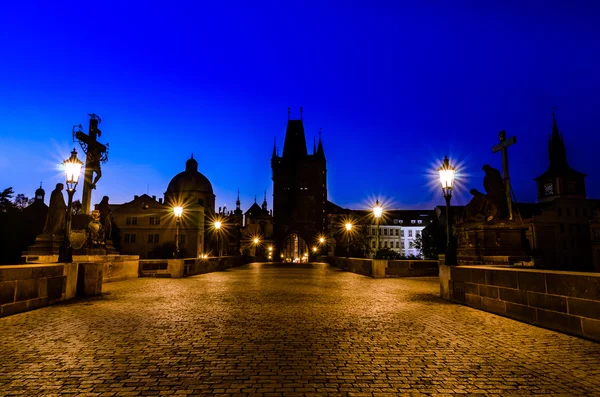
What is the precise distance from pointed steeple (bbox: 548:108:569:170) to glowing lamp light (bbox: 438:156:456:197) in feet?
291

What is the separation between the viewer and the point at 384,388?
4043mm

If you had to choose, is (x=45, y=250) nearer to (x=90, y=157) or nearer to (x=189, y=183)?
(x=90, y=157)

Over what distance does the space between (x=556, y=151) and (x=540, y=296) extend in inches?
3783

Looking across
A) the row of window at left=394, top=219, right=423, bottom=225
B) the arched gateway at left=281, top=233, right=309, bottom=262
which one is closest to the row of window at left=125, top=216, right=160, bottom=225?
the arched gateway at left=281, top=233, right=309, bottom=262

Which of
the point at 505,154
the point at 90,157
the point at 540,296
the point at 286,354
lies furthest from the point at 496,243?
the point at 90,157

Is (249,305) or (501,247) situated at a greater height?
(501,247)

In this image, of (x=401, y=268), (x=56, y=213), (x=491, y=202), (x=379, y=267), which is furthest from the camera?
(x=401, y=268)

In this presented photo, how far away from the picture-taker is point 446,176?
13.4 metres

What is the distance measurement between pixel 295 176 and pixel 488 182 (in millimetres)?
80935

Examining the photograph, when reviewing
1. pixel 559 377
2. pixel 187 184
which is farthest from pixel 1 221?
pixel 559 377

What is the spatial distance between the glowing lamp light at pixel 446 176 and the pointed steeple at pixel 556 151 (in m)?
88.6

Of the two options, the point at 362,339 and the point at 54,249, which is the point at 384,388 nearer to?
the point at 362,339

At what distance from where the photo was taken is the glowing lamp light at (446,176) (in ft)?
43.0

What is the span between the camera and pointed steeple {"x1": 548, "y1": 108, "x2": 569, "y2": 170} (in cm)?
8594
